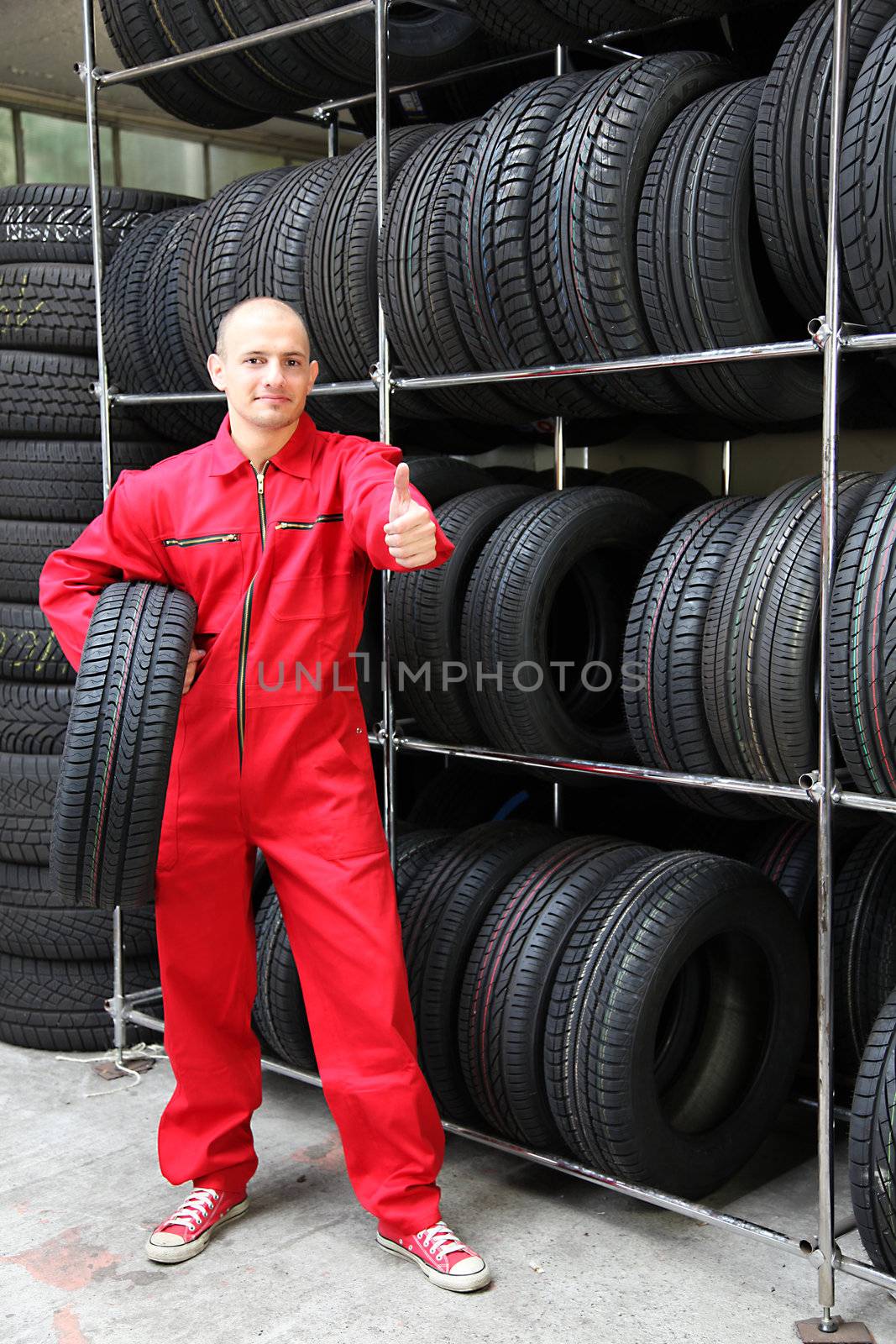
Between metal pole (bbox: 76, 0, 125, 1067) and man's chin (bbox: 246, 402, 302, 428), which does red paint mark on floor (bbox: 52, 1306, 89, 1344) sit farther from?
man's chin (bbox: 246, 402, 302, 428)

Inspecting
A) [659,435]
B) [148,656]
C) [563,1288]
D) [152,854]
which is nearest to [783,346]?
[148,656]

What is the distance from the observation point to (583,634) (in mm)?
3891

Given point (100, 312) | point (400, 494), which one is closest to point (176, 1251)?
point (400, 494)

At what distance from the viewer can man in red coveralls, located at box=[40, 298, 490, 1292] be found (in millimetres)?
2824

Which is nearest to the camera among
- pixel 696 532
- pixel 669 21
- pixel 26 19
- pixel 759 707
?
pixel 759 707

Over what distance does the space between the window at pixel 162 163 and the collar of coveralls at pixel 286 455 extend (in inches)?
241

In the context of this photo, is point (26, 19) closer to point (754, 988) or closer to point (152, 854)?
point (152, 854)

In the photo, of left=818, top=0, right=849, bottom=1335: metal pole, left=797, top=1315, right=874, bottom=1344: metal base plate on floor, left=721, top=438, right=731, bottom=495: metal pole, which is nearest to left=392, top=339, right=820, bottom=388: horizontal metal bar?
left=818, top=0, right=849, bottom=1335: metal pole

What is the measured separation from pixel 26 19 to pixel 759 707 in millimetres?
5380

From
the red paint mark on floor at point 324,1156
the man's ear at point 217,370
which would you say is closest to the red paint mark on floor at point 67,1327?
the red paint mark on floor at point 324,1156

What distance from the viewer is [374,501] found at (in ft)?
8.82

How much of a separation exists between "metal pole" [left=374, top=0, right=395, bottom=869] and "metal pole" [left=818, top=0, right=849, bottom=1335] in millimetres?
1086

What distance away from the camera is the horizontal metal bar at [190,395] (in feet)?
11.1

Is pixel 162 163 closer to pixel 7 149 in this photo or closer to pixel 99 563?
pixel 7 149
